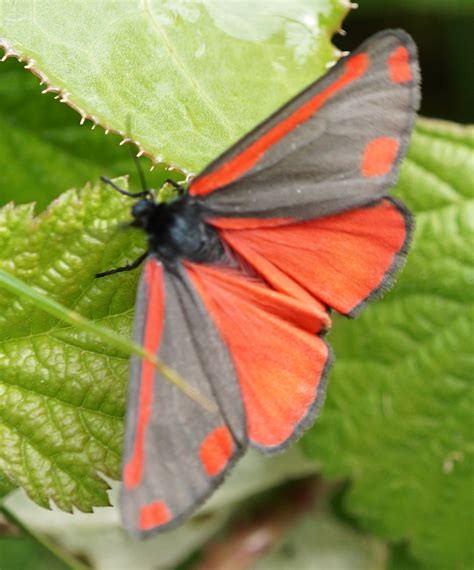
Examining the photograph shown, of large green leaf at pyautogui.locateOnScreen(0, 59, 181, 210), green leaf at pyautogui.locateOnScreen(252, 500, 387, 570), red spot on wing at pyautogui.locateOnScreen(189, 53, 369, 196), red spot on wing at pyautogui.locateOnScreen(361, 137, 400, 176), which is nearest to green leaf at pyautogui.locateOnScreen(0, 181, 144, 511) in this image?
red spot on wing at pyautogui.locateOnScreen(189, 53, 369, 196)

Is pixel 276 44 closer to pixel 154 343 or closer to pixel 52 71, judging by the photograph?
pixel 52 71

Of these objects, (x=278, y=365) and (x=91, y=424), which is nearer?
(x=278, y=365)

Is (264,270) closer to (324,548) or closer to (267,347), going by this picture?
(267,347)

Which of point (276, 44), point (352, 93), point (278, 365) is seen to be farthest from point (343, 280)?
point (276, 44)

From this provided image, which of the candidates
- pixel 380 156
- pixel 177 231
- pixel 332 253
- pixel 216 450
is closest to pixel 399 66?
pixel 380 156

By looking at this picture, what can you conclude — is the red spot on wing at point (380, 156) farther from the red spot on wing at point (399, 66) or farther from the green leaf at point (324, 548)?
the green leaf at point (324, 548)

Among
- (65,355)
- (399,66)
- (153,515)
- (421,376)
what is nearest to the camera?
(153,515)
